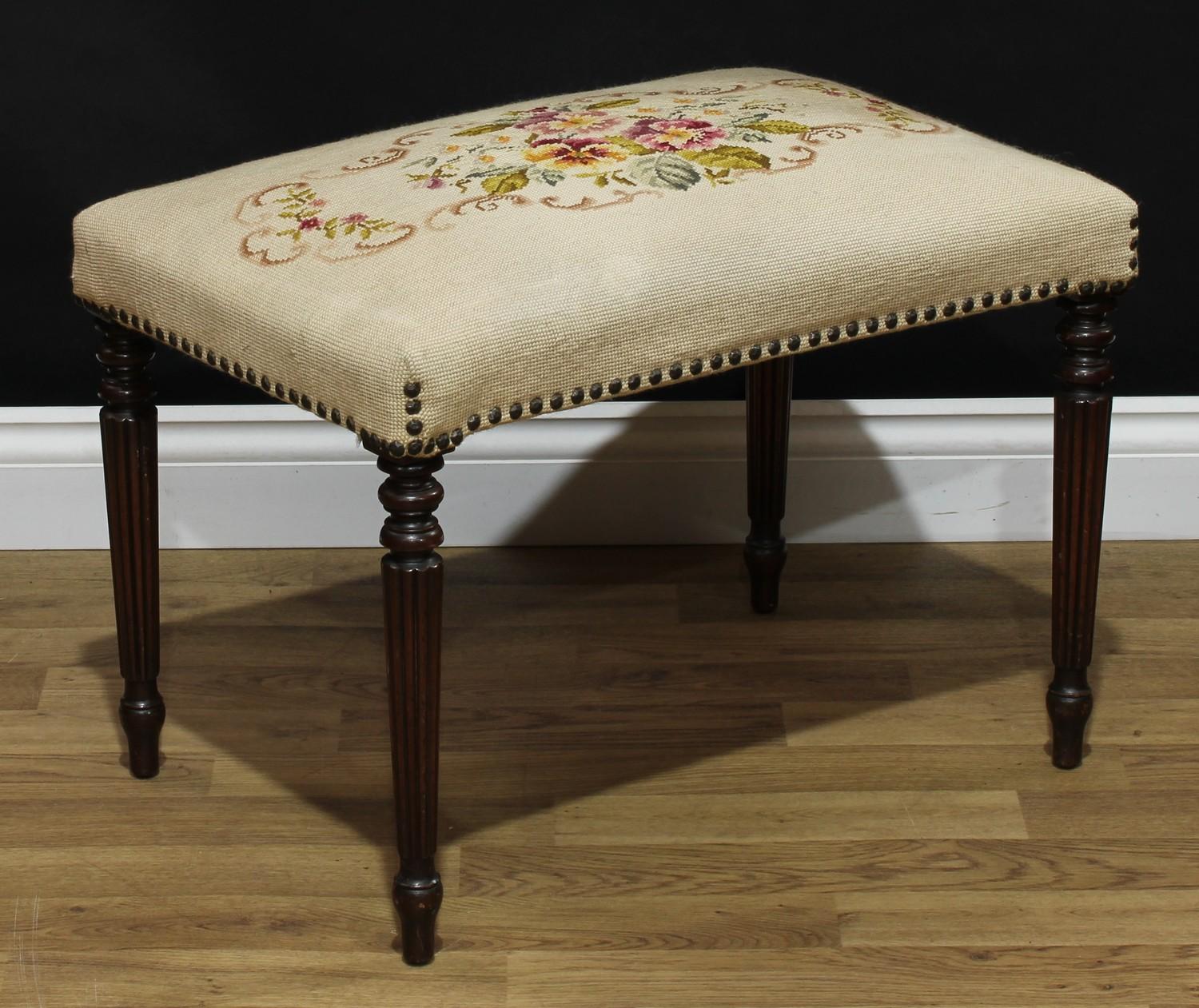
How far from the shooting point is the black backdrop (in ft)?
5.15

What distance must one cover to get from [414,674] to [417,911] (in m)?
0.19

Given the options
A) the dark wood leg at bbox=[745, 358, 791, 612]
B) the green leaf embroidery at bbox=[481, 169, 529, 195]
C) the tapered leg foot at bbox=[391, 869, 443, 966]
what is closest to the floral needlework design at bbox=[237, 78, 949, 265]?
the green leaf embroidery at bbox=[481, 169, 529, 195]

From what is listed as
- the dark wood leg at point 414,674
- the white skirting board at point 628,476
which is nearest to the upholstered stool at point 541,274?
the dark wood leg at point 414,674

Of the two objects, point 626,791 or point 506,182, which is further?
point 626,791

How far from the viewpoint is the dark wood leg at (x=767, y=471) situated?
151 centimetres

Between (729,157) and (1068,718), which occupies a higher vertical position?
(729,157)

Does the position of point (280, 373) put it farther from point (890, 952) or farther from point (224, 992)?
point (890, 952)

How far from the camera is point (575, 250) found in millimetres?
1024

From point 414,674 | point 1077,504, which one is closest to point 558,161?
point 414,674

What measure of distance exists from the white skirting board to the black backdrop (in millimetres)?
228

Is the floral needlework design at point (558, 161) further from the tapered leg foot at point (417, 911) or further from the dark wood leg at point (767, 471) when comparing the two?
the tapered leg foot at point (417, 911)

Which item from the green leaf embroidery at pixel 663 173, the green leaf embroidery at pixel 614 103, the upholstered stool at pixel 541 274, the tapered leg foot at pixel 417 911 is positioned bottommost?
the tapered leg foot at pixel 417 911

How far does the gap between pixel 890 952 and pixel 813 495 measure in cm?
65

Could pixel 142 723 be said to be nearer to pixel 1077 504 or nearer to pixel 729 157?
pixel 729 157
